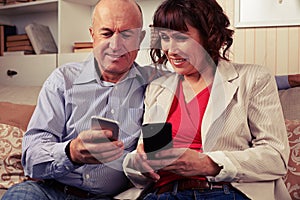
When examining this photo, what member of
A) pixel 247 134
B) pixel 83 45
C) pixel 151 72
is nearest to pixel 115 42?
pixel 151 72

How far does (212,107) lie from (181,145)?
0.43ft

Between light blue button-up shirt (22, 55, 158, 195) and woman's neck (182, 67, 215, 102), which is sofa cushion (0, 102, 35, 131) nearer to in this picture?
light blue button-up shirt (22, 55, 158, 195)

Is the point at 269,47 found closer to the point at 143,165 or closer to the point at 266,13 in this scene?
the point at 266,13

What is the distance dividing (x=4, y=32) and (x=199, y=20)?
1.73 metres

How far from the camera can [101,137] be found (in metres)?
1.06

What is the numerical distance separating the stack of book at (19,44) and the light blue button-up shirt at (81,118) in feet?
3.84

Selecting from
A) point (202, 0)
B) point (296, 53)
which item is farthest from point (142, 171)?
point (296, 53)

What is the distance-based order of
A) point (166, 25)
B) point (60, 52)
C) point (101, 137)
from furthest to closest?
point (60, 52) < point (166, 25) < point (101, 137)

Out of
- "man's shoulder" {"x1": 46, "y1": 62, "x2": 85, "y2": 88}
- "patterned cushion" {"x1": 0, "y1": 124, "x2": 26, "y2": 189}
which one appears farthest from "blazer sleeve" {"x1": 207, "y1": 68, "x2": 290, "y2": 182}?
"patterned cushion" {"x1": 0, "y1": 124, "x2": 26, "y2": 189}

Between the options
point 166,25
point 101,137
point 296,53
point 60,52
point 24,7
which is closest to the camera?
point 101,137

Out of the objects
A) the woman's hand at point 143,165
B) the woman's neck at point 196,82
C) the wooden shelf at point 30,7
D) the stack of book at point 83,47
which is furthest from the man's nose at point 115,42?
the wooden shelf at point 30,7

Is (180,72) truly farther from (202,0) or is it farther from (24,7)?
(24,7)

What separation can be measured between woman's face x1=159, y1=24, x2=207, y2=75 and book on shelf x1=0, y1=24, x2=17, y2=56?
62.1 inches

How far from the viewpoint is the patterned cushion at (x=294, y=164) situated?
1.31m
